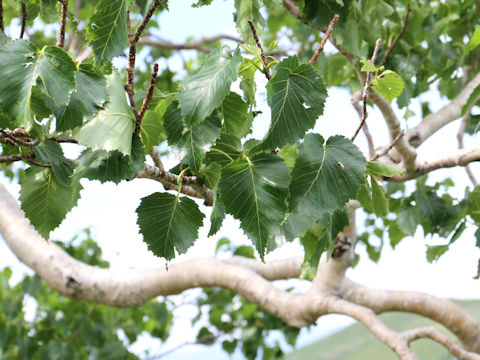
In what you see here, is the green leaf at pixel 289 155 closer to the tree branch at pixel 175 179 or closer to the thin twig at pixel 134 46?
the tree branch at pixel 175 179

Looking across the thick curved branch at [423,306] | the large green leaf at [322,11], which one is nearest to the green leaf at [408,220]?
the thick curved branch at [423,306]

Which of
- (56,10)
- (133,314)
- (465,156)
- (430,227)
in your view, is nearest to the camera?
(56,10)

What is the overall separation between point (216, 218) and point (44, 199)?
0.27 m

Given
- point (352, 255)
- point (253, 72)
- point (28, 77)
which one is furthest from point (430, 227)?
point (28, 77)

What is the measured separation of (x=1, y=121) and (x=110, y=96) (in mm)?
185

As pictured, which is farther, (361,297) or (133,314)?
(133,314)

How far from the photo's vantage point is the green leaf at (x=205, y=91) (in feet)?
1.81

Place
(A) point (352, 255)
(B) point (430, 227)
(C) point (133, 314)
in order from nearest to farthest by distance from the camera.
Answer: (B) point (430, 227), (A) point (352, 255), (C) point (133, 314)

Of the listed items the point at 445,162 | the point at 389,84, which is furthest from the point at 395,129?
the point at 389,84

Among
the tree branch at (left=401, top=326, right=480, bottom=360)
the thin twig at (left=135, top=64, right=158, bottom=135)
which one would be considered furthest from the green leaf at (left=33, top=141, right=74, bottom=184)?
the tree branch at (left=401, top=326, right=480, bottom=360)

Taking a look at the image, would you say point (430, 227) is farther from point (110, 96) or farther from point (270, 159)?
point (110, 96)

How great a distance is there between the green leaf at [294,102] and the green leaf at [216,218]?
0.41 feet

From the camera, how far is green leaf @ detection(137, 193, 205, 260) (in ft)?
2.21

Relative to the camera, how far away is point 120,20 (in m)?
0.62
